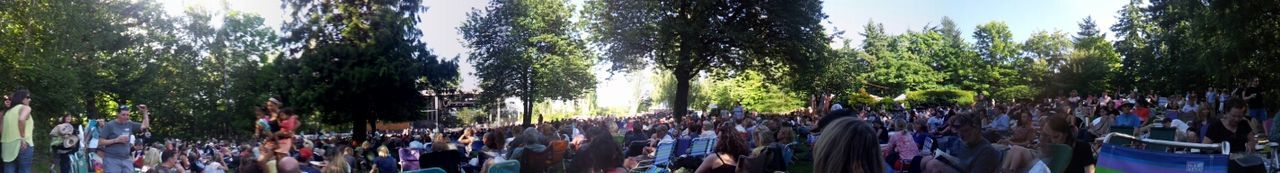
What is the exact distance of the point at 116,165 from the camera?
9.12m

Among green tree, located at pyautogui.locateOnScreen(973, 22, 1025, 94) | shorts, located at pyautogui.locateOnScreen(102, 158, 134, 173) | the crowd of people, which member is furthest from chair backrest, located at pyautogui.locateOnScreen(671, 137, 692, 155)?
green tree, located at pyautogui.locateOnScreen(973, 22, 1025, 94)

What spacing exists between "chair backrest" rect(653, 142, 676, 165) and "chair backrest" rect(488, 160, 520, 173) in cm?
290

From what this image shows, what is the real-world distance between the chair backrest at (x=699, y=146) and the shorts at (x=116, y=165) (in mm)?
5667

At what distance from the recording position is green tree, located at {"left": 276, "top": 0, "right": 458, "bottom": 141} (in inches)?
1172

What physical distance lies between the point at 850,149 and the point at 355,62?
27.7 m

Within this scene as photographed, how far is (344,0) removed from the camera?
1152 inches

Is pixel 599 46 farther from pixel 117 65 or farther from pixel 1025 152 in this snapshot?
pixel 1025 152

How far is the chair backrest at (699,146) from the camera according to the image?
436 inches

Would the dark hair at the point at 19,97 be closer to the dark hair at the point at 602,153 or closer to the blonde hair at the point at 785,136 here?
the dark hair at the point at 602,153

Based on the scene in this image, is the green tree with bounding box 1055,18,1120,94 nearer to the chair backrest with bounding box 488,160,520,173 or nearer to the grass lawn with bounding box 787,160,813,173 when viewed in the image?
the grass lawn with bounding box 787,160,813,173

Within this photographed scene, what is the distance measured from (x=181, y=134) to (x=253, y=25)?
6.22 metres

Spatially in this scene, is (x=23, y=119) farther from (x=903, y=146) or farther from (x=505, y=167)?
(x=903, y=146)

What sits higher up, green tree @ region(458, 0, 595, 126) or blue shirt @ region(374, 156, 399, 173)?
green tree @ region(458, 0, 595, 126)

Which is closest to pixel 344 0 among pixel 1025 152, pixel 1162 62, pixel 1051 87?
pixel 1025 152
